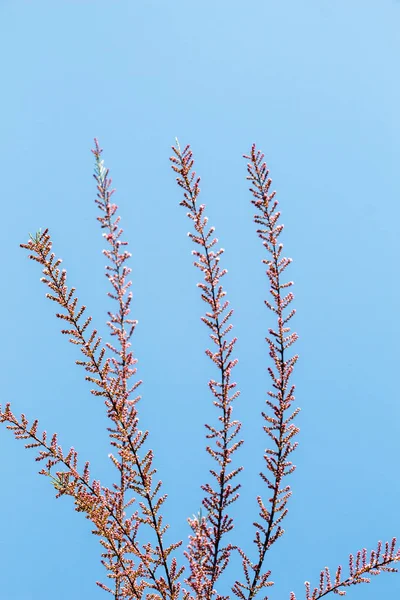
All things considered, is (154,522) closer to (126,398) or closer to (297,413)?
(126,398)

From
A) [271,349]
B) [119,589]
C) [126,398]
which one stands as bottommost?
[119,589]

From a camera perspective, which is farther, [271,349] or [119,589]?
[119,589]

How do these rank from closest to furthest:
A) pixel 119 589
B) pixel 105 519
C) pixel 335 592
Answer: pixel 105 519 → pixel 335 592 → pixel 119 589

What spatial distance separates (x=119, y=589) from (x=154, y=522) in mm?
1257

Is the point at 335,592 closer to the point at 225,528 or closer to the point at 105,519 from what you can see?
the point at 225,528

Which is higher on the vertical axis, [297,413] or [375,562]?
[297,413]

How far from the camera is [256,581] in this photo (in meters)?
4.62

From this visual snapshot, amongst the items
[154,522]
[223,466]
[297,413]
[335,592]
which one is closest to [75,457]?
[154,522]

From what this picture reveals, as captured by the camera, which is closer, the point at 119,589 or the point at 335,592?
the point at 335,592

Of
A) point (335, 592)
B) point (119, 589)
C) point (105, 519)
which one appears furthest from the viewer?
point (119, 589)

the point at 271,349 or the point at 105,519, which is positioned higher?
the point at 271,349

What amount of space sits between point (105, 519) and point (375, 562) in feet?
7.58

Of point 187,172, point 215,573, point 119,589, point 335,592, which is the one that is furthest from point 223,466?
point 187,172

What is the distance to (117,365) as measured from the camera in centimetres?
468
